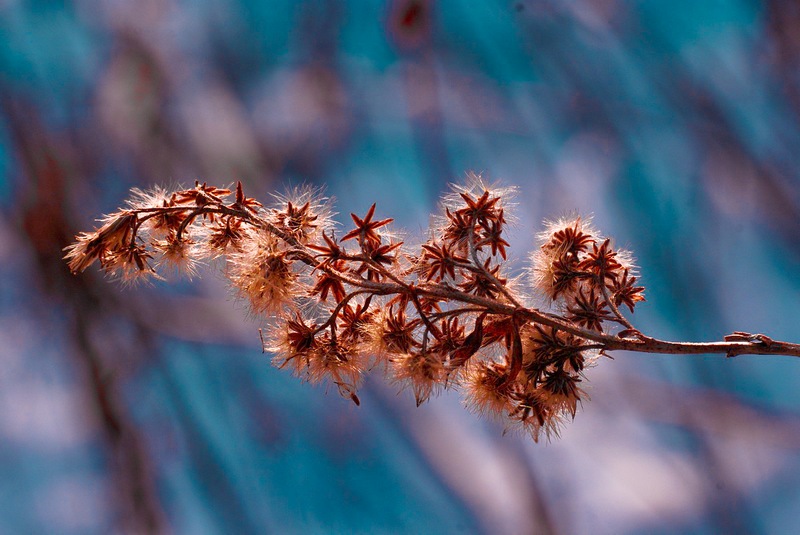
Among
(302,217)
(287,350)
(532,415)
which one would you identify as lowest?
(532,415)

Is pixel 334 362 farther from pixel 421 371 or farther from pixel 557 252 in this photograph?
pixel 557 252

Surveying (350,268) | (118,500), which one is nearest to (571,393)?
(350,268)

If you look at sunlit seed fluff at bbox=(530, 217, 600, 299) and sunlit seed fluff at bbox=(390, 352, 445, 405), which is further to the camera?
sunlit seed fluff at bbox=(530, 217, 600, 299)

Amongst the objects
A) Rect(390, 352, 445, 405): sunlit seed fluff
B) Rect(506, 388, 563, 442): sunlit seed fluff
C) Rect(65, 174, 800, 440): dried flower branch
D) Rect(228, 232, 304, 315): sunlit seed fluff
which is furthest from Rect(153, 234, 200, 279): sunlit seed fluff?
Rect(506, 388, 563, 442): sunlit seed fluff

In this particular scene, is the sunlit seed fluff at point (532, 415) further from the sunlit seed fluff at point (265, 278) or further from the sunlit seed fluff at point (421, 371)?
the sunlit seed fluff at point (265, 278)

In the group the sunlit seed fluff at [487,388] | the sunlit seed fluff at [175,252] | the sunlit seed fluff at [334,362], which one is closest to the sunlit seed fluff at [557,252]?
the sunlit seed fluff at [487,388]

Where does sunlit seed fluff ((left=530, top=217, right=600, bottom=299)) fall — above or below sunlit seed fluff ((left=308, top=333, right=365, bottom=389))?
above

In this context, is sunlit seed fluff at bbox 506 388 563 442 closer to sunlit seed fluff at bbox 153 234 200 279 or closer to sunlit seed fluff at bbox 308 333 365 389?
sunlit seed fluff at bbox 308 333 365 389

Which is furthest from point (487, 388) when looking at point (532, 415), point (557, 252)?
point (557, 252)
